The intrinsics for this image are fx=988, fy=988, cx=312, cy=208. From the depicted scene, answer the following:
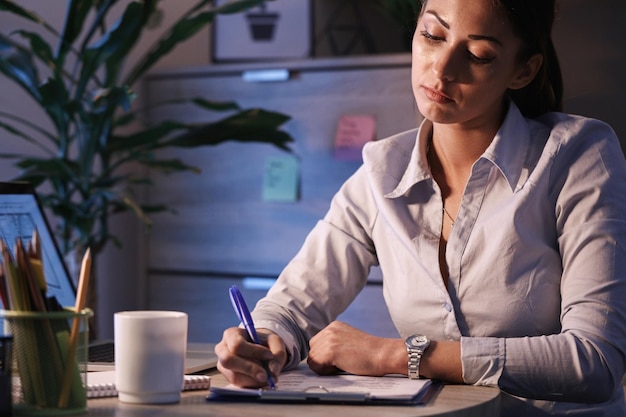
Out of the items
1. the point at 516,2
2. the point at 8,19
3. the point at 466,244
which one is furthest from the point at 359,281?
the point at 8,19

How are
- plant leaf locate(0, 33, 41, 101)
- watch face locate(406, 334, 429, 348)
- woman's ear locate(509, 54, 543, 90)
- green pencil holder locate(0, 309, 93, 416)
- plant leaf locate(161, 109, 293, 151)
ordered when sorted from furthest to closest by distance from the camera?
plant leaf locate(161, 109, 293, 151)
plant leaf locate(0, 33, 41, 101)
woman's ear locate(509, 54, 543, 90)
watch face locate(406, 334, 429, 348)
green pencil holder locate(0, 309, 93, 416)

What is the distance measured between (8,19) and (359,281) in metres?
1.42

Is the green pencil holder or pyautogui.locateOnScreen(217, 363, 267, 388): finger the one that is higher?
the green pencil holder

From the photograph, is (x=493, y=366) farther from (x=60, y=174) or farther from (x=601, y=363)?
(x=60, y=174)

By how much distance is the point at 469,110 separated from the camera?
4.53 feet

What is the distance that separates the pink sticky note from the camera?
249 centimetres

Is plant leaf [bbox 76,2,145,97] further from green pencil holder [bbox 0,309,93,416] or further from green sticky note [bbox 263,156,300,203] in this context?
green pencil holder [bbox 0,309,93,416]

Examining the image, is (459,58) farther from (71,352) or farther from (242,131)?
(242,131)

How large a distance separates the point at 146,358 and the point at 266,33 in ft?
6.39

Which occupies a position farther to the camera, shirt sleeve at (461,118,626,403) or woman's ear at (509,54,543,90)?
woman's ear at (509,54,543,90)

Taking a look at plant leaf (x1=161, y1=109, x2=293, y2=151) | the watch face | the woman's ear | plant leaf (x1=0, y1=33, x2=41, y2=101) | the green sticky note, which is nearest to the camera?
the watch face

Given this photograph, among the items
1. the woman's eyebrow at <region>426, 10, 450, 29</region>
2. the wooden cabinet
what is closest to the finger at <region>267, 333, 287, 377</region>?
the woman's eyebrow at <region>426, 10, 450, 29</region>

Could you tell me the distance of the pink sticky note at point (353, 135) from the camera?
98.0 inches

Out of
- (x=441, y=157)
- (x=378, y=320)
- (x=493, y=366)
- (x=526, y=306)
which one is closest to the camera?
(x=493, y=366)
